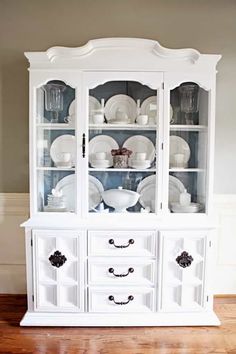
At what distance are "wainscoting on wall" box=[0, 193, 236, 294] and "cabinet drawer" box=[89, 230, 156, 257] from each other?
2.61 feet

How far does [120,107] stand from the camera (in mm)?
2686

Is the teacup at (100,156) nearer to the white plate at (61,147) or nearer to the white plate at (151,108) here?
the white plate at (61,147)

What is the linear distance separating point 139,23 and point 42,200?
1.66 meters

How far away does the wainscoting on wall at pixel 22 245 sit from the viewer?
2992 millimetres

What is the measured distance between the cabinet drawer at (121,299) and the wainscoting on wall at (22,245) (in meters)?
0.81

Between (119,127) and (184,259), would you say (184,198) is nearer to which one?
(184,259)

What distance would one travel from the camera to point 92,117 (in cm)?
262

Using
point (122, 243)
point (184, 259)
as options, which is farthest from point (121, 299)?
point (184, 259)

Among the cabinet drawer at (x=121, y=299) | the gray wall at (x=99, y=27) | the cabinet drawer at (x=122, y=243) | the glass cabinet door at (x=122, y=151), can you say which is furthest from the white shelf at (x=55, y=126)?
the cabinet drawer at (x=121, y=299)

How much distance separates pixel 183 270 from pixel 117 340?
2.21 feet

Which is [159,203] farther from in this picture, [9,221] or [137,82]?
[9,221]

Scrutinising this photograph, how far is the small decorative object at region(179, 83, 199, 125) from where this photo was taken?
2.60 meters

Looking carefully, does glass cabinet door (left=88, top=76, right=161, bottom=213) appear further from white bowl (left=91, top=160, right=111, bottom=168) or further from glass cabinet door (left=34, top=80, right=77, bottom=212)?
glass cabinet door (left=34, top=80, right=77, bottom=212)

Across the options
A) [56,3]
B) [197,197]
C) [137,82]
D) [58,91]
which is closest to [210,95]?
[137,82]
